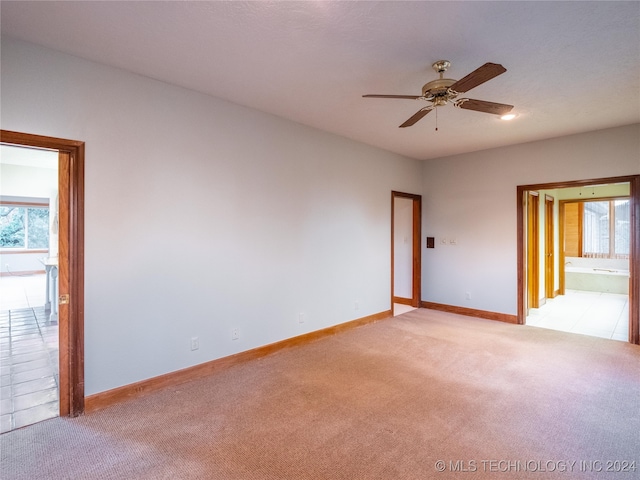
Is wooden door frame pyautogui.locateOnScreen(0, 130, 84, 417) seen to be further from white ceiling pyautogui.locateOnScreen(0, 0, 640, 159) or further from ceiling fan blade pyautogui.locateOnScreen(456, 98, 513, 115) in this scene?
ceiling fan blade pyautogui.locateOnScreen(456, 98, 513, 115)

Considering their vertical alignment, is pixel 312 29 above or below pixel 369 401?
above

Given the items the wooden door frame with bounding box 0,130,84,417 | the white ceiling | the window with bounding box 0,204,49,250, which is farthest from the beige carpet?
the window with bounding box 0,204,49,250

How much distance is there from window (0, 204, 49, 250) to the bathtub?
523 inches

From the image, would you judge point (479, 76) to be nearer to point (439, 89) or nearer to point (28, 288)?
point (439, 89)

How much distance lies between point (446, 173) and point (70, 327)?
18.1 feet

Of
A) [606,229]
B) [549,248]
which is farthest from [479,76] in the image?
[606,229]

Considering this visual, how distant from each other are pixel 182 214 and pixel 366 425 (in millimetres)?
2331

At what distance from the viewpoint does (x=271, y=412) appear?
8.00 ft

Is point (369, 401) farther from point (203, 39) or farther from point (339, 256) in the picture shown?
point (203, 39)

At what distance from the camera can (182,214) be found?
2.96 metres

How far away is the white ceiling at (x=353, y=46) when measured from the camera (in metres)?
1.91

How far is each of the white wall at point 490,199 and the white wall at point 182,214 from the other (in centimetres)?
221

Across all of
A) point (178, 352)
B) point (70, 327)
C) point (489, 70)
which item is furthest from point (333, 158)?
point (70, 327)

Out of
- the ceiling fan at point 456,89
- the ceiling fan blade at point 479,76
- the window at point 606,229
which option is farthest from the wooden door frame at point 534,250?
the ceiling fan blade at point 479,76
